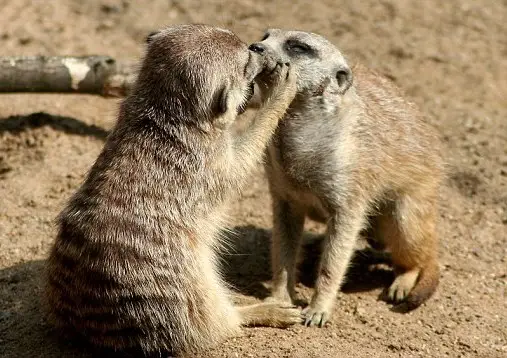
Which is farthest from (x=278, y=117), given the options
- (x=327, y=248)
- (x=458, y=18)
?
(x=458, y=18)

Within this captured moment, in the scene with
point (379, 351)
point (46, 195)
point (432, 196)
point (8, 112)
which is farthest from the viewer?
point (8, 112)

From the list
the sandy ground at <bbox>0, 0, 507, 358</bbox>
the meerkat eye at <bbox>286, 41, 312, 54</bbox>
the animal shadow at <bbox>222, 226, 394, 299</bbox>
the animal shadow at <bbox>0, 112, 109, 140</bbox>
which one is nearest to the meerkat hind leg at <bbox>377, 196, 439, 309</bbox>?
the sandy ground at <bbox>0, 0, 507, 358</bbox>

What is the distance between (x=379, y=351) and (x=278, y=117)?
4.26 feet

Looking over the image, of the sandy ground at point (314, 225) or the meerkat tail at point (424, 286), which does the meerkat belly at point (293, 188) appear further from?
the meerkat tail at point (424, 286)

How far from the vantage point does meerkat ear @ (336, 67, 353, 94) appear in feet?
15.4

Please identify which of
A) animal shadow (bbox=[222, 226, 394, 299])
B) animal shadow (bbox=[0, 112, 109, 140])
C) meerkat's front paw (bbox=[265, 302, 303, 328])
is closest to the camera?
meerkat's front paw (bbox=[265, 302, 303, 328])

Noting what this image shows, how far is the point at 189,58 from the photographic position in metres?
3.92

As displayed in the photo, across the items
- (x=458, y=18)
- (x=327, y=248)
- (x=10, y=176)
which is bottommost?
(x=10, y=176)

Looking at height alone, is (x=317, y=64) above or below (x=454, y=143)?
above

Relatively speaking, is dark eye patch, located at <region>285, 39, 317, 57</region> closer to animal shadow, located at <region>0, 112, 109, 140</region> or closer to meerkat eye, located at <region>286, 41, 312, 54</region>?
meerkat eye, located at <region>286, 41, 312, 54</region>

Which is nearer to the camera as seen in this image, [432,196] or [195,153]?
[195,153]

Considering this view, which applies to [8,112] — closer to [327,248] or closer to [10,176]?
[10,176]

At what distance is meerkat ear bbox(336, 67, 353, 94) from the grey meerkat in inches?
26.5

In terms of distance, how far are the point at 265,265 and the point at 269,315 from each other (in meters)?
0.98
